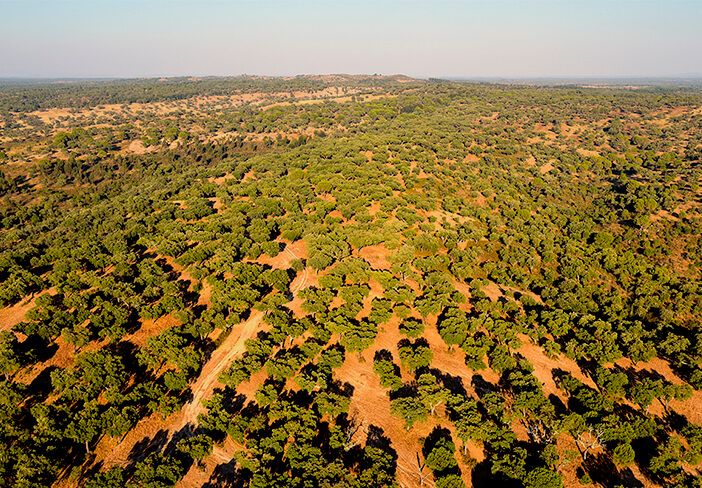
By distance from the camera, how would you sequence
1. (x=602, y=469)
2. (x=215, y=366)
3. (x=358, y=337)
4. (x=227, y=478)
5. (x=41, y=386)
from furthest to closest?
(x=358, y=337), (x=215, y=366), (x=41, y=386), (x=602, y=469), (x=227, y=478)

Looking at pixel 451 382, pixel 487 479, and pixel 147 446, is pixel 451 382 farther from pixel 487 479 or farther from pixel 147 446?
pixel 147 446

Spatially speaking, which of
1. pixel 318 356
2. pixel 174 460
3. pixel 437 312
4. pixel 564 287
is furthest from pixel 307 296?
pixel 564 287

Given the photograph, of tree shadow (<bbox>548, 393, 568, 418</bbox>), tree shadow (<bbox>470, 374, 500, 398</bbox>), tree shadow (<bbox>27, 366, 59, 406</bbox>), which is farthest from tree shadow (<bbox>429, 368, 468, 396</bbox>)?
tree shadow (<bbox>27, 366, 59, 406</bbox>)

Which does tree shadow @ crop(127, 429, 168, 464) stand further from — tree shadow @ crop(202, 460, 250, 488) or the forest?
tree shadow @ crop(202, 460, 250, 488)

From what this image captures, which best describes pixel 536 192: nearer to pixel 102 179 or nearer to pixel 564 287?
pixel 564 287

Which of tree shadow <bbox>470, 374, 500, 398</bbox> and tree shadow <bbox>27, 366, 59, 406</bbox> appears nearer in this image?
tree shadow <bbox>27, 366, 59, 406</bbox>

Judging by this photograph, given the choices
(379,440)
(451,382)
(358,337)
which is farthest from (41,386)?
(451,382)

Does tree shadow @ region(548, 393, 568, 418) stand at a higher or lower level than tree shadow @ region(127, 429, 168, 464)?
lower

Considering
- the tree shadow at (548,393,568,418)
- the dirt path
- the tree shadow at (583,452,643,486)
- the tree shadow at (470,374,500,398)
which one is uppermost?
the dirt path
